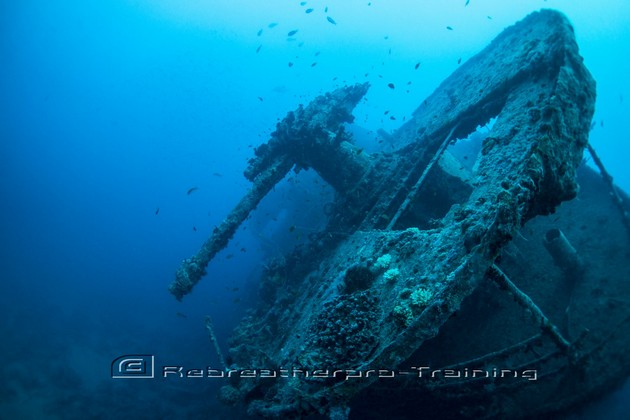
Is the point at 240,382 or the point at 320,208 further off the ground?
the point at 320,208

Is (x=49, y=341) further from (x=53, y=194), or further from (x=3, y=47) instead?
(x=3, y=47)

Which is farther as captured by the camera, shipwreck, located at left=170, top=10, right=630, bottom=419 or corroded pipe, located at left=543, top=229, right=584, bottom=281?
corroded pipe, located at left=543, top=229, right=584, bottom=281

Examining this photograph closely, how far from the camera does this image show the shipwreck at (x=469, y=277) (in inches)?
118

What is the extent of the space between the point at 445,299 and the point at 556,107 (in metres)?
2.69

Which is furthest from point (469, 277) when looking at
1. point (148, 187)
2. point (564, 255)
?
point (148, 187)

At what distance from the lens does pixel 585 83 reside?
4324mm

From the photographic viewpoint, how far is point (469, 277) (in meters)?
2.78

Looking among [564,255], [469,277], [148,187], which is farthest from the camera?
[148,187]

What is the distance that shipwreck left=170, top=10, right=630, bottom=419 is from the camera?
299 cm

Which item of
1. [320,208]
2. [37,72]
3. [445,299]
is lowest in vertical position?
[445,299]

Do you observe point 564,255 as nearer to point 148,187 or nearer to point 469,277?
point 469,277

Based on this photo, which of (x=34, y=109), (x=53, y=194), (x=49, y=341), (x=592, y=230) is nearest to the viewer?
(x=592, y=230)

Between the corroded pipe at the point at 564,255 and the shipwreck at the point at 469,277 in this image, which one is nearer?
the shipwreck at the point at 469,277

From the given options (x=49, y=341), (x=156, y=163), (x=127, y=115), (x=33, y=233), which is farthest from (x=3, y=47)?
(x=49, y=341)
